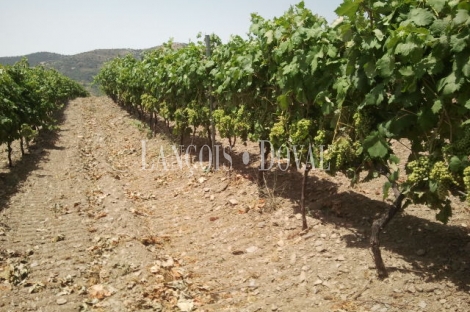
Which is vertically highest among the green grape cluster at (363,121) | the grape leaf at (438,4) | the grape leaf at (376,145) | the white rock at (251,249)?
the grape leaf at (438,4)

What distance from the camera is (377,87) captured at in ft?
12.8

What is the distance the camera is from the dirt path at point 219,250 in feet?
14.2

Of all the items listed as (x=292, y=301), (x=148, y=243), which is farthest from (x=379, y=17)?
(x=148, y=243)

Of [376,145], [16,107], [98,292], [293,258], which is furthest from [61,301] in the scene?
[16,107]

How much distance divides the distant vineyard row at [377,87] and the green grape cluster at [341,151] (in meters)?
0.01

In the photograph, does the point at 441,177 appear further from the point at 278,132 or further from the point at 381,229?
the point at 278,132

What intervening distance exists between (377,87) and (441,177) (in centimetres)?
113

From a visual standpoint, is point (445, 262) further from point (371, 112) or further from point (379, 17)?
point (379, 17)

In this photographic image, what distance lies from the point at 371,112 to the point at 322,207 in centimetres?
269

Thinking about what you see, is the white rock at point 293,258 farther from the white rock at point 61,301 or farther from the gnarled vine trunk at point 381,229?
the white rock at point 61,301

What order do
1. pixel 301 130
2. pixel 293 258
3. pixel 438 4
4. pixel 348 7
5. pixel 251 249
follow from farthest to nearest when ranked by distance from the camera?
1. pixel 251 249
2. pixel 301 130
3. pixel 293 258
4. pixel 348 7
5. pixel 438 4

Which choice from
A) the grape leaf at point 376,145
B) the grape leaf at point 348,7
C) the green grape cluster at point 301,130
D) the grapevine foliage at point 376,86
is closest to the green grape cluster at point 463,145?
the grapevine foliage at point 376,86

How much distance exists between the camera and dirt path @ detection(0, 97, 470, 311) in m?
4.34

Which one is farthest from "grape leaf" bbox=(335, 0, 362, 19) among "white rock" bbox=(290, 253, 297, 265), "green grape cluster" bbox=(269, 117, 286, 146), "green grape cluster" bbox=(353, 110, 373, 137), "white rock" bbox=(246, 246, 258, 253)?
"white rock" bbox=(246, 246, 258, 253)
